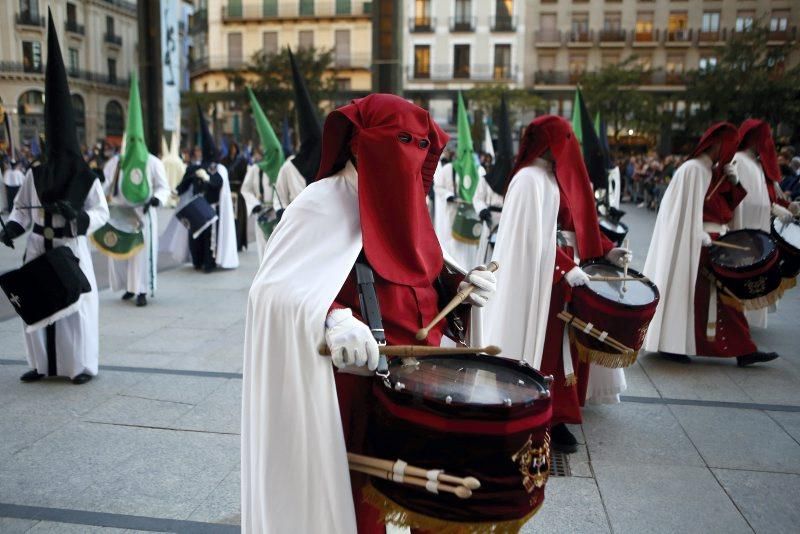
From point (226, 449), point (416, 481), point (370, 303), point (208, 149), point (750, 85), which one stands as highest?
point (750, 85)

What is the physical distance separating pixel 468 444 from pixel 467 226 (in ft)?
24.1

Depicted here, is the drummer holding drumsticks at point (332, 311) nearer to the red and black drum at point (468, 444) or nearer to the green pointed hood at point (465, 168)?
the red and black drum at point (468, 444)

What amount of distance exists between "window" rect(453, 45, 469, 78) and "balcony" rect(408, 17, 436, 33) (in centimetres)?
213

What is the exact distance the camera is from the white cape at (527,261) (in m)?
4.04

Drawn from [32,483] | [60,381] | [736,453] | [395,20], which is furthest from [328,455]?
[395,20]

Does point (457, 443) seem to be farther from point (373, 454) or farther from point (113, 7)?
point (113, 7)

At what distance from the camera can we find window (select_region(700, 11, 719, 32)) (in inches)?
1734

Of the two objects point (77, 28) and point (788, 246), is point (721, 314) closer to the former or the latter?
point (788, 246)

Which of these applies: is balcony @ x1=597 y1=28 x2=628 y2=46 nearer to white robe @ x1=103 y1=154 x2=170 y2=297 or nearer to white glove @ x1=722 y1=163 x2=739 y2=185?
white robe @ x1=103 y1=154 x2=170 y2=297

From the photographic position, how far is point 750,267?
544 centimetres

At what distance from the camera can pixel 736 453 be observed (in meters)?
4.10

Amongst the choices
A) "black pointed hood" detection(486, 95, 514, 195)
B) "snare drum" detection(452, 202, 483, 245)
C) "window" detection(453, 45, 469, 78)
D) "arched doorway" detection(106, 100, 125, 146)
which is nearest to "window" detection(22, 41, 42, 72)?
"snare drum" detection(452, 202, 483, 245)

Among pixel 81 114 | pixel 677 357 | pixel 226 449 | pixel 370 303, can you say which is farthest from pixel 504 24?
pixel 370 303

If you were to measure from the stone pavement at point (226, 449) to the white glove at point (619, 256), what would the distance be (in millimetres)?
1135
